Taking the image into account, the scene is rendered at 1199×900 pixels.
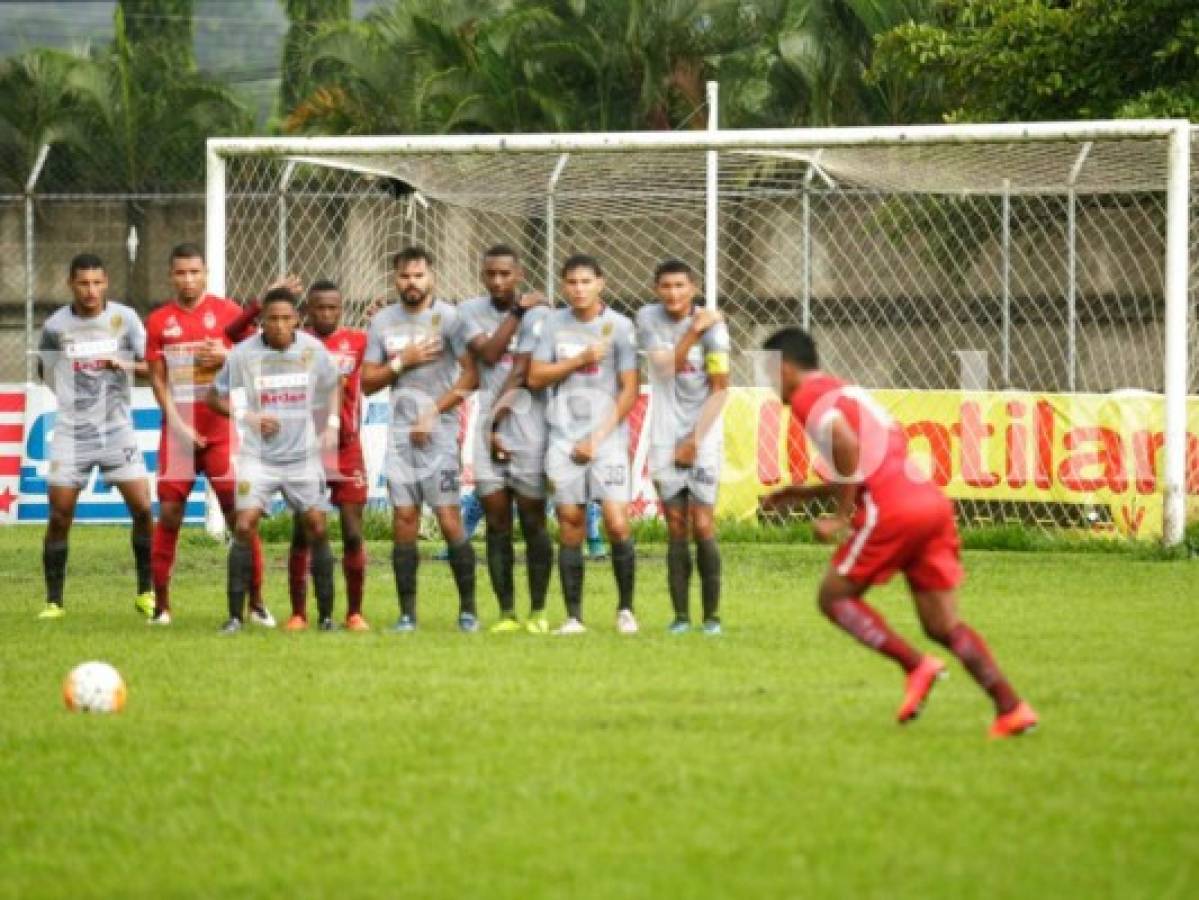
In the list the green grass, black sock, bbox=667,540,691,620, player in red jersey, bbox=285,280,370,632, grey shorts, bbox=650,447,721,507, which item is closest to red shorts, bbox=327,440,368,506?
player in red jersey, bbox=285,280,370,632

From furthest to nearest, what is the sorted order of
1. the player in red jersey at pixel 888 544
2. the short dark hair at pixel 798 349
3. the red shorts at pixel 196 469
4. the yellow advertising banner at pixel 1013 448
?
1. the yellow advertising banner at pixel 1013 448
2. the red shorts at pixel 196 469
3. the short dark hair at pixel 798 349
4. the player in red jersey at pixel 888 544

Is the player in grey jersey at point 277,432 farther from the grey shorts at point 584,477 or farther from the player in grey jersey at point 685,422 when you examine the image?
the player in grey jersey at point 685,422

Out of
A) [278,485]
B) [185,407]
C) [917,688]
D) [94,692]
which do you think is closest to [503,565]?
[278,485]

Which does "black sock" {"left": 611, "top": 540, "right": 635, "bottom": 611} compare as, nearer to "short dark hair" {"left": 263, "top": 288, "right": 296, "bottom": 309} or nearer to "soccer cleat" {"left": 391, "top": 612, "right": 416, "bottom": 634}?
"soccer cleat" {"left": 391, "top": 612, "right": 416, "bottom": 634}

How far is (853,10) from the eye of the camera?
3184 centimetres

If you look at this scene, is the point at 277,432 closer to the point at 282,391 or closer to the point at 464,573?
the point at 282,391

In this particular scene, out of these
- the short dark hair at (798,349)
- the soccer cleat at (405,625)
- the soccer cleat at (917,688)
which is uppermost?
the short dark hair at (798,349)

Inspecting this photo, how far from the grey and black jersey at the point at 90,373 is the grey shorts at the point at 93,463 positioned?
1 centimetres

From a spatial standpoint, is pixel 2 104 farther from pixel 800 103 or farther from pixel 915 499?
pixel 915 499

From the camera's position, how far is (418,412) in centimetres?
1408

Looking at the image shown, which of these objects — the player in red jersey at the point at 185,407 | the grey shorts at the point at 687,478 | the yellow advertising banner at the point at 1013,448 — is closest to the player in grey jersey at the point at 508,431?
the grey shorts at the point at 687,478

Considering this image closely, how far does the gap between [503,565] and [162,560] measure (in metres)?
2.24

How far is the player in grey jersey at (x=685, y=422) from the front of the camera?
13766mm

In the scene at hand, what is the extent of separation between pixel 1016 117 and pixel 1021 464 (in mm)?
4800
